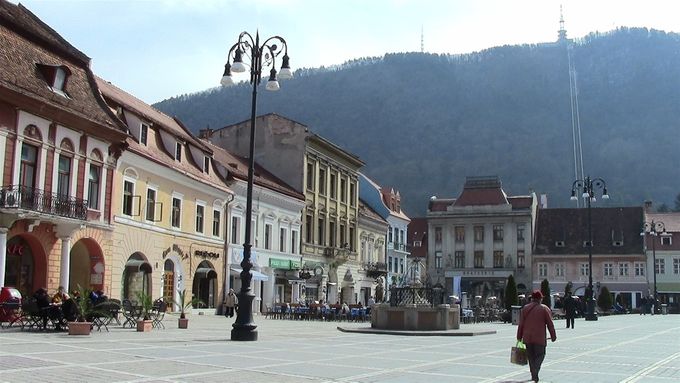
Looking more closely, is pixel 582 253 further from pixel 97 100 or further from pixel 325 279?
pixel 97 100

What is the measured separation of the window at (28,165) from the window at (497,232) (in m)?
64.6

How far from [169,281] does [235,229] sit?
7.49 metres

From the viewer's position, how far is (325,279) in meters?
53.0

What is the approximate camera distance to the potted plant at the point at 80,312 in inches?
759

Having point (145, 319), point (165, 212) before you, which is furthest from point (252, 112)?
point (165, 212)

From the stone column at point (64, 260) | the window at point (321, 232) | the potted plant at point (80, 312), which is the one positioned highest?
the window at point (321, 232)

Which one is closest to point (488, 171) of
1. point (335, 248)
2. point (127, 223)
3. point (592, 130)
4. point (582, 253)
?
point (592, 130)

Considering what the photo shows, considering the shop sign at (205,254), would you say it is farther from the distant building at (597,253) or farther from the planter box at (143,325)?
the distant building at (597,253)

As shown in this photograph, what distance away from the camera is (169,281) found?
3544cm

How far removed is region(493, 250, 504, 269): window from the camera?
8362 cm

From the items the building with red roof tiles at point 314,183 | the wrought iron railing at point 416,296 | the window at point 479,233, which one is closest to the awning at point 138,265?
the wrought iron railing at point 416,296

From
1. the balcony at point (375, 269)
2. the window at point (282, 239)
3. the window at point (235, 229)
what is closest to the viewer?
the window at point (235, 229)

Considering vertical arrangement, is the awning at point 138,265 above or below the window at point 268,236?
below

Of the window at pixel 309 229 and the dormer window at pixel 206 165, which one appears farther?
the window at pixel 309 229
